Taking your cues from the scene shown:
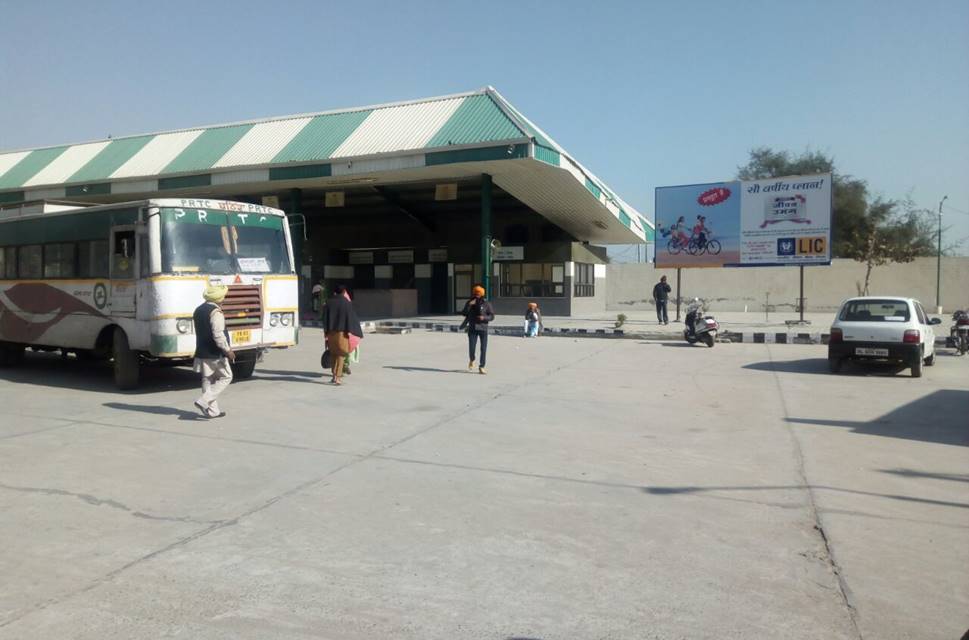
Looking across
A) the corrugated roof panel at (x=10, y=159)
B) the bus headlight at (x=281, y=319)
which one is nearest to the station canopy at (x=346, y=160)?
the corrugated roof panel at (x=10, y=159)

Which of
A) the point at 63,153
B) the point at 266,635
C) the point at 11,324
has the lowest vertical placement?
the point at 266,635

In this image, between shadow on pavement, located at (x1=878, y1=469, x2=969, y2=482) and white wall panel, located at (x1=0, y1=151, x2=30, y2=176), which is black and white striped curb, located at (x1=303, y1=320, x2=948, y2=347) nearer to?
shadow on pavement, located at (x1=878, y1=469, x2=969, y2=482)

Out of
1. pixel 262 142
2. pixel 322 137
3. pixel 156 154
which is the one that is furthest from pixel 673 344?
pixel 156 154

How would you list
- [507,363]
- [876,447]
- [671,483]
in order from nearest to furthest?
[671,483]
[876,447]
[507,363]

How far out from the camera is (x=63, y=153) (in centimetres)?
3362

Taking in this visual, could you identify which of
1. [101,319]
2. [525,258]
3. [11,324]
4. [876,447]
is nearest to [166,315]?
[101,319]

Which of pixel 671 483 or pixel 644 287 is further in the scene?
pixel 644 287

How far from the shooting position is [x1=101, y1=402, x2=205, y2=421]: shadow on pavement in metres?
9.33

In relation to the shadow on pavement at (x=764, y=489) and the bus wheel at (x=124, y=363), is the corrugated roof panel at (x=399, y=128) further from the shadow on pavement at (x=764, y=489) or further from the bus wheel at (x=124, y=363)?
the shadow on pavement at (x=764, y=489)

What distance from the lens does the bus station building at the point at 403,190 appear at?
24.2 metres

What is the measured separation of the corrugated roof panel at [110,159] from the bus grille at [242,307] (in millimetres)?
21548

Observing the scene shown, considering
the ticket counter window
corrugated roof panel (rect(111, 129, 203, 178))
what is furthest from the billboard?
corrugated roof panel (rect(111, 129, 203, 178))

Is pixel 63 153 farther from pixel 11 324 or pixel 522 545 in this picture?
pixel 522 545

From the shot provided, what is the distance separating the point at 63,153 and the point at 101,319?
2671 centimetres
